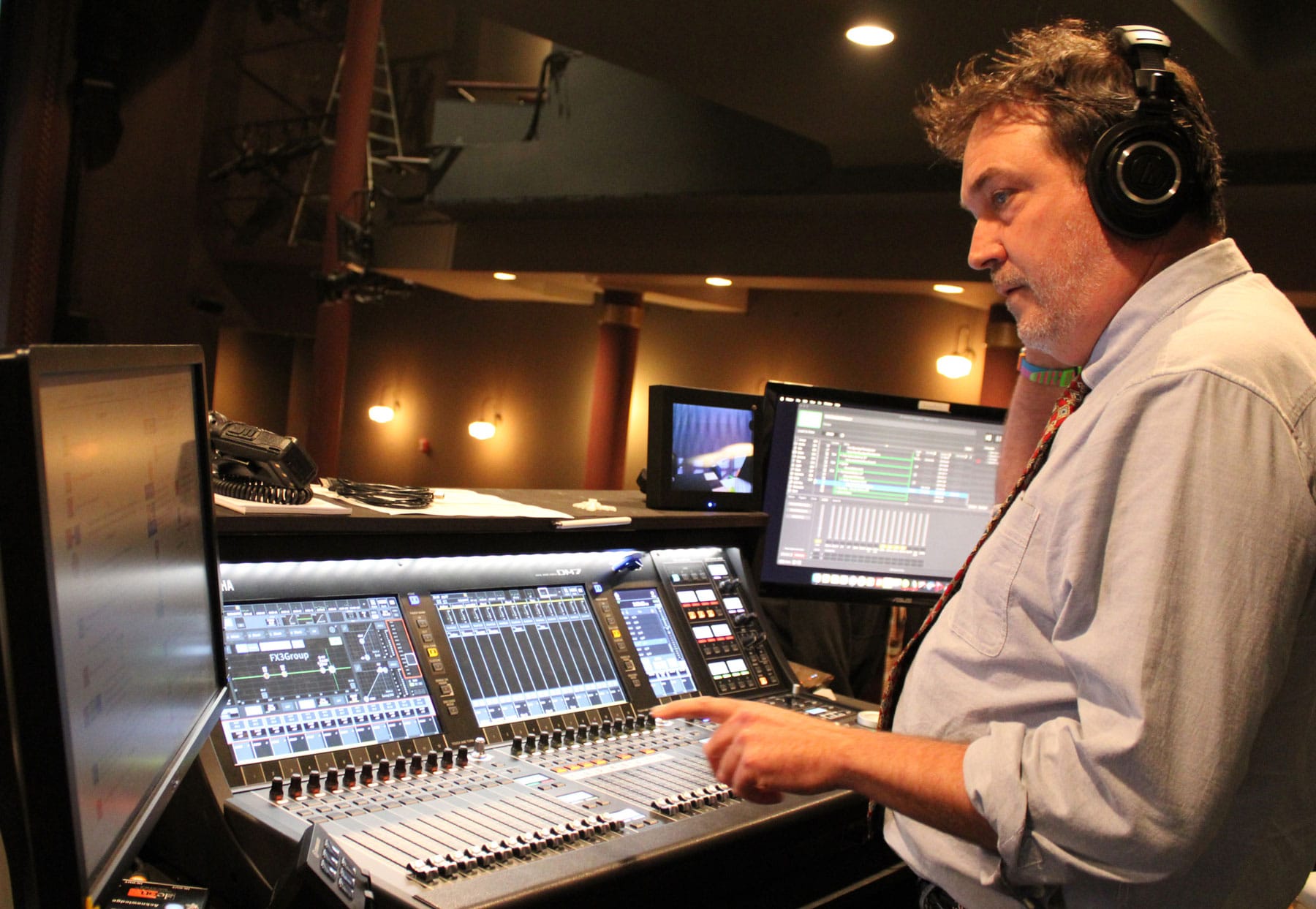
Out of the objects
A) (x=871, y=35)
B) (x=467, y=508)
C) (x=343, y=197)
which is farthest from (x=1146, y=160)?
(x=343, y=197)

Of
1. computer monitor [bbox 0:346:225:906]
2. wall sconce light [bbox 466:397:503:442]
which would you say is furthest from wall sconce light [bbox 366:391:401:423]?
computer monitor [bbox 0:346:225:906]

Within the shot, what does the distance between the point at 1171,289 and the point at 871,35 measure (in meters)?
3.23

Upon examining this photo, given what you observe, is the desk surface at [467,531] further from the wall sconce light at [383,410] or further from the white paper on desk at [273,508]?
the wall sconce light at [383,410]

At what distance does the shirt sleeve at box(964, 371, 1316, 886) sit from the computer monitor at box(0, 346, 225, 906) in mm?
723

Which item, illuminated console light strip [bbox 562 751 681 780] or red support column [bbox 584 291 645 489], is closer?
illuminated console light strip [bbox 562 751 681 780]

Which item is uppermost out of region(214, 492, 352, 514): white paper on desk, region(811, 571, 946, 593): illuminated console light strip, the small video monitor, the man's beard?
the man's beard

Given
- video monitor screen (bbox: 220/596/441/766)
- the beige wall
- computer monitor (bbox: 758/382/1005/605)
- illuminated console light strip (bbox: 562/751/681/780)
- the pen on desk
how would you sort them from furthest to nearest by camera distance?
the beige wall, computer monitor (bbox: 758/382/1005/605), the pen on desk, illuminated console light strip (bbox: 562/751/681/780), video monitor screen (bbox: 220/596/441/766)

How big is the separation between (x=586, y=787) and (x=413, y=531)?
18.1 inches

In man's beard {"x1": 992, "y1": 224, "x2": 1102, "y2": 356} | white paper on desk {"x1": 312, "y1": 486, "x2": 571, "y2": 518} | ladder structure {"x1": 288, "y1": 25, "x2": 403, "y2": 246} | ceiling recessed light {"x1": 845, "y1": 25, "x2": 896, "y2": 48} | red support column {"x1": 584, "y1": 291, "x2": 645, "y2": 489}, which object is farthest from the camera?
ladder structure {"x1": 288, "y1": 25, "x2": 403, "y2": 246}

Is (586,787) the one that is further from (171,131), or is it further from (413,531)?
(171,131)

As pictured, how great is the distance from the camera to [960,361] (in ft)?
27.3

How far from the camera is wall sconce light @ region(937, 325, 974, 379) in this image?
8.33m

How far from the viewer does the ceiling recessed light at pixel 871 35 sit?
152 inches

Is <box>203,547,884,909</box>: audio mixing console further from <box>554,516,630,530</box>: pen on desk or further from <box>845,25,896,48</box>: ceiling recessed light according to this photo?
<box>845,25,896,48</box>: ceiling recessed light
